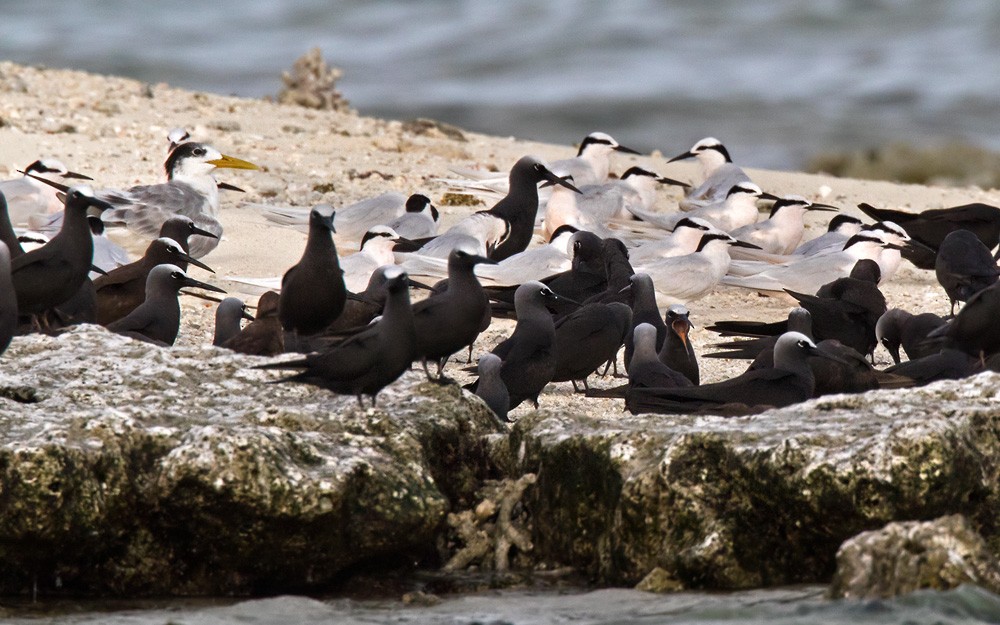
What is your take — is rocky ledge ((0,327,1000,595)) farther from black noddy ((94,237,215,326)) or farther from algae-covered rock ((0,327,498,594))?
black noddy ((94,237,215,326))

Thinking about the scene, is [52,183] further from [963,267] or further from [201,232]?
[963,267]

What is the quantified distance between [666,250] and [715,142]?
4.00 meters

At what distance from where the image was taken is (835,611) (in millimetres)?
4379

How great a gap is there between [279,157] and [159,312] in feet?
19.8

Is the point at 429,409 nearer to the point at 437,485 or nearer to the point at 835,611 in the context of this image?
the point at 437,485

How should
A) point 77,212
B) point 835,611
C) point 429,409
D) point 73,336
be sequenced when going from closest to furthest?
1. point 835,611
2. point 429,409
3. point 73,336
4. point 77,212

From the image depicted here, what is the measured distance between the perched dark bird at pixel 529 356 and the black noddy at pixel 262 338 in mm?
1026

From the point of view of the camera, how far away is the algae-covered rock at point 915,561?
14.1ft

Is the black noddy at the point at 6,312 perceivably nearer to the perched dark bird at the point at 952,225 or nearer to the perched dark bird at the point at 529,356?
the perched dark bird at the point at 529,356

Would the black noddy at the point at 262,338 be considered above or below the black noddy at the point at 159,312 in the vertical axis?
below

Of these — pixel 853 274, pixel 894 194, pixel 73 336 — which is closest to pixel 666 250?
pixel 853 274

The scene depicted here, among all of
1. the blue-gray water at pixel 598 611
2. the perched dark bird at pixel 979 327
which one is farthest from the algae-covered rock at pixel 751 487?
the perched dark bird at pixel 979 327

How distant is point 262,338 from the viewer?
733 centimetres

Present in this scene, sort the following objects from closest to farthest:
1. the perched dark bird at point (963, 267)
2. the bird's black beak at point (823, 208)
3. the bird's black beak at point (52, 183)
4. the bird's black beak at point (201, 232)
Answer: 1. the perched dark bird at point (963, 267)
2. the bird's black beak at point (201, 232)
3. the bird's black beak at point (52, 183)
4. the bird's black beak at point (823, 208)
